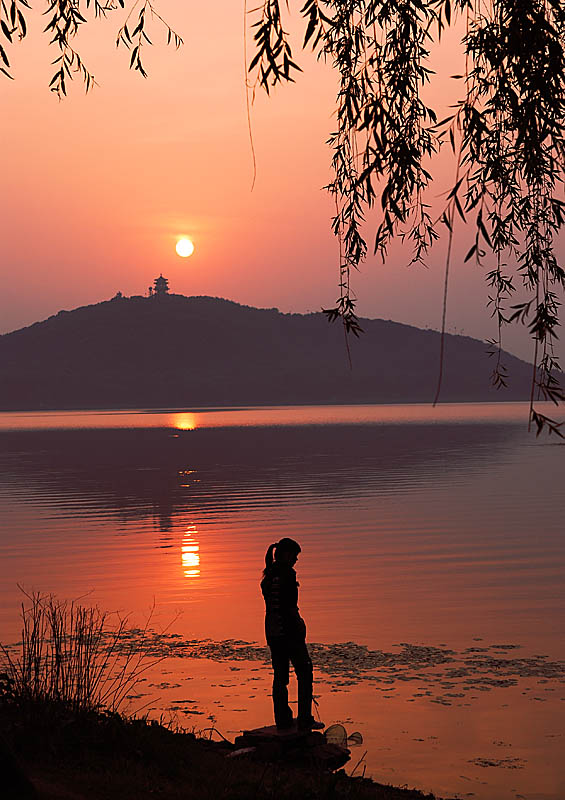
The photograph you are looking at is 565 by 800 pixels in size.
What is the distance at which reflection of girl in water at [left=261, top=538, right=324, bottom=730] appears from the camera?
Result: 11422 mm

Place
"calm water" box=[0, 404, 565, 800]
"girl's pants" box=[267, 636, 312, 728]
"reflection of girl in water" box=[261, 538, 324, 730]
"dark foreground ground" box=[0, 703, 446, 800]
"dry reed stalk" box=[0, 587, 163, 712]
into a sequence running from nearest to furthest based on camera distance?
1. "dark foreground ground" box=[0, 703, 446, 800]
2. "reflection of girl in water" box=[261, 538, 324, 730]
3. "girl's pants" box=[267, 636, 312, 728]
4. "dry reed stalk" box=[0, 587, 163, 712]
5. "calm water" box=[0, 404, 565, 800]

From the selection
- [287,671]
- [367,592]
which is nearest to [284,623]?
[287,671]

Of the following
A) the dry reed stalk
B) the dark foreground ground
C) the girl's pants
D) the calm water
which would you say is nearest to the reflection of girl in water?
the girl's pants

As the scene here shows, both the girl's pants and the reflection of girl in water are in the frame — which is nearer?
the reflection of girl in water

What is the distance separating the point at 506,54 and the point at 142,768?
24.7ft

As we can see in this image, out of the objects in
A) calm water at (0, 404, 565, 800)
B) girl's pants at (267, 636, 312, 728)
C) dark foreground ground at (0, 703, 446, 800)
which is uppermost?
girl's pants at (267, 636, 312, 728)

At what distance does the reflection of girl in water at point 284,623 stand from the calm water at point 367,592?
189 cm

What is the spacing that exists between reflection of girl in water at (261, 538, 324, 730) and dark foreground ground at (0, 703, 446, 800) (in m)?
0.75

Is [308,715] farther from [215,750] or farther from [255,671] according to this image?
[255,671]

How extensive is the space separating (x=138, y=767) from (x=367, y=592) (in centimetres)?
1481

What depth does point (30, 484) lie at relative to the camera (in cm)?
6334

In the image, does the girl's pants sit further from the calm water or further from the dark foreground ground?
the calm water

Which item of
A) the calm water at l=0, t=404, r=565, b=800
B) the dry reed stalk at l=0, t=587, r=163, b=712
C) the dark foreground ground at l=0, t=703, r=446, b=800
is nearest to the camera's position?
the dark foreground ground at l=0, t=703, r=446, b=800

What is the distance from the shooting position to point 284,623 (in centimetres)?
1152
